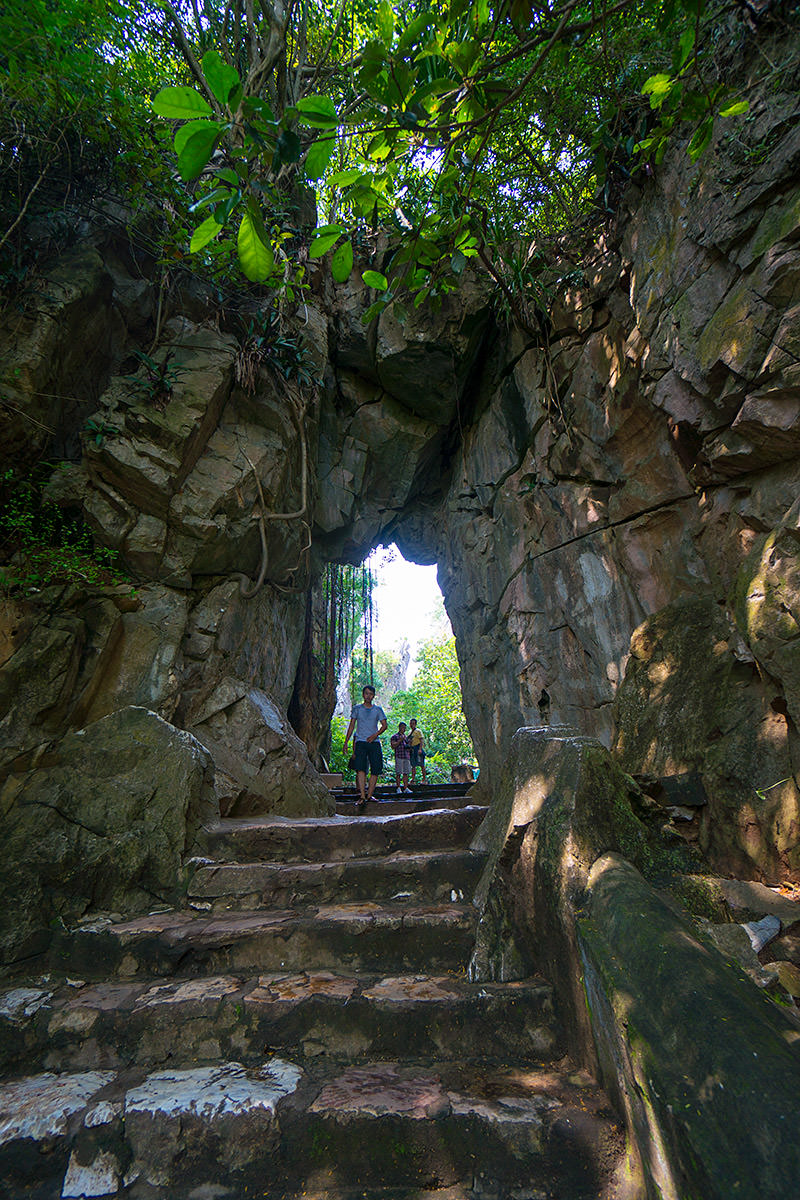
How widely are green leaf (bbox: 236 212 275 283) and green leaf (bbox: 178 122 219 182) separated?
153mm

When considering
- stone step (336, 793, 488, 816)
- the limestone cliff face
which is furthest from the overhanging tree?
stone step (336, 793, 488, 816)

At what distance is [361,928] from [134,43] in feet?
A: 27.0

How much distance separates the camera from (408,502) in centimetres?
897

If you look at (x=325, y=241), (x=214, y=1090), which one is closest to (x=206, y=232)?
(x=325, y=241)

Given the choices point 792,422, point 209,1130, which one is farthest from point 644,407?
point 209,1130

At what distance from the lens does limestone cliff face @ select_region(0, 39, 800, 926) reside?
2676 mm

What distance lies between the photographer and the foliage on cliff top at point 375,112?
1.47m

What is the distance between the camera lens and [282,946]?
2146mm

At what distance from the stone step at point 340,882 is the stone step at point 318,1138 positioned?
1.01 metres

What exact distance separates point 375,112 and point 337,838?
3267 millimetres

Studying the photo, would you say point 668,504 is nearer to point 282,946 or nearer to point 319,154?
point 319,154

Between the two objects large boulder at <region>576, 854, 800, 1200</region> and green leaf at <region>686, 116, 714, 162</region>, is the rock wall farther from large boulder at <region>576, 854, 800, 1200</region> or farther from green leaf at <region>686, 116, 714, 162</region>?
green leaf at <region>686, 116, 714, 162</region>

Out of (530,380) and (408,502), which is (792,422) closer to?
(530,380)

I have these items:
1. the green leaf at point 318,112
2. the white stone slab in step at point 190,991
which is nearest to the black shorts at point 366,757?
the white stone slab in step at point 190,991
